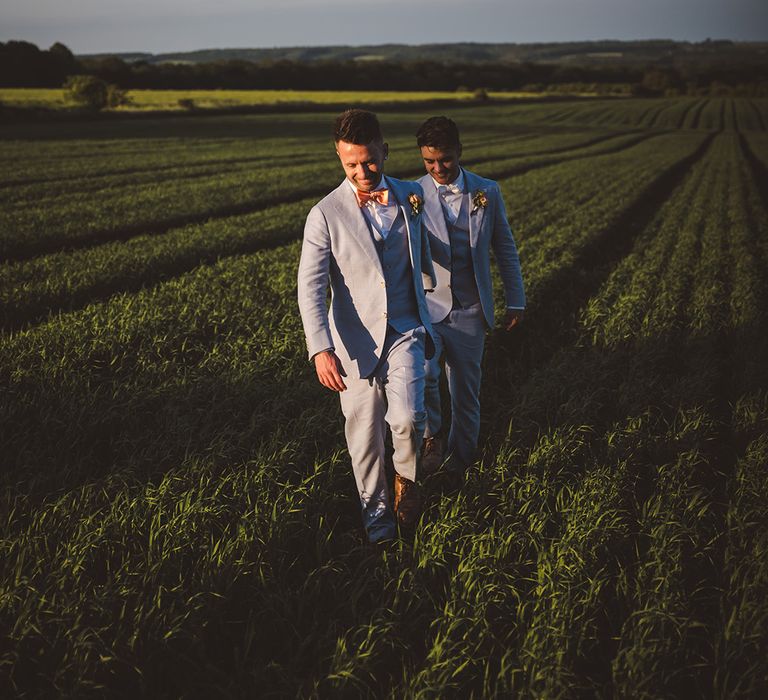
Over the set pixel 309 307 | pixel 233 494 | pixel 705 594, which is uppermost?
pixel 309 307

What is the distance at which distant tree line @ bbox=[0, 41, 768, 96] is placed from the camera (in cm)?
7556

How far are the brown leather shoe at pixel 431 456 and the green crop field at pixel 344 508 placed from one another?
32 centimetres

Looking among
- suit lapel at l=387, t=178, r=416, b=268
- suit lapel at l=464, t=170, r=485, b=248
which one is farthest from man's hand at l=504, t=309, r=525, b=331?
suit lapel at l=387, t=178, r=416, b=268

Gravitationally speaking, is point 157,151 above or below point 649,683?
above

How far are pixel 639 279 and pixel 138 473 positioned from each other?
8294 mm

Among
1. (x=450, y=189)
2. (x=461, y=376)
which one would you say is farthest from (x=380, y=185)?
(x=461, y=376)

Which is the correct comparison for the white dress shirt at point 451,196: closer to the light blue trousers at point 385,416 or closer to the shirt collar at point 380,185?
the shirt collar at point 380,185

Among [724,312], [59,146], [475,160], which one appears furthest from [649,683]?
[59,146]

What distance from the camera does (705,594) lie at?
9.94 ft

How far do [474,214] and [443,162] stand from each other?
1.37 ft

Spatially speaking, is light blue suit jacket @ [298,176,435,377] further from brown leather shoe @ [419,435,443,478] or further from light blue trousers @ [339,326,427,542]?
brown leather shoe @ [419,435,443,478]

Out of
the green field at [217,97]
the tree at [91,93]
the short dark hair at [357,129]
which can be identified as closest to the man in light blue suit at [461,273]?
the short dark hair at [357,129]

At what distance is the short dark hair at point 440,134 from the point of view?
11.2ft

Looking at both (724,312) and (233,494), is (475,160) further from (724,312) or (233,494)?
(233,494)
